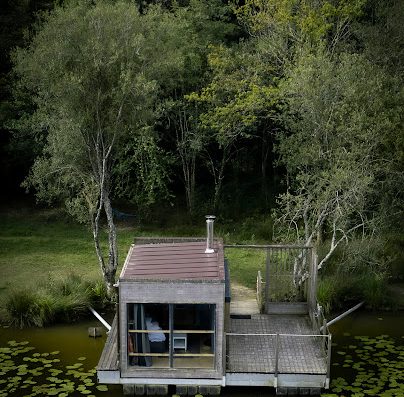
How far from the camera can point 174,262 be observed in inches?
559

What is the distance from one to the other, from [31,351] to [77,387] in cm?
245

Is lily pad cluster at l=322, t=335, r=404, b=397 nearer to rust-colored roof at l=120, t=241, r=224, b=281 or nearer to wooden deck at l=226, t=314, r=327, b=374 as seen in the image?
wooden deck at l=226, t=314, r=327, b=374

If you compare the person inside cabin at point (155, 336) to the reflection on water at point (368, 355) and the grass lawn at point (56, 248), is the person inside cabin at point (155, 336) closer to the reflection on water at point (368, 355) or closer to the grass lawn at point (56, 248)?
the reflection on water at point (368, 355)

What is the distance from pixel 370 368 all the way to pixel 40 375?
7.84 meters

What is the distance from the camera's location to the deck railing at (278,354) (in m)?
13.4

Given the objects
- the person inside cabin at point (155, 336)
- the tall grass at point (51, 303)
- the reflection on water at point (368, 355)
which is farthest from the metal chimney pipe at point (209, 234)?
the tall grass at point (51, 303)

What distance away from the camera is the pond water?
44.6ft

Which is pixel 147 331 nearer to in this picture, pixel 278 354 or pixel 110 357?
pixel 110 357

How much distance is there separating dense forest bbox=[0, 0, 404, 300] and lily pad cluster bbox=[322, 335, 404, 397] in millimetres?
2441

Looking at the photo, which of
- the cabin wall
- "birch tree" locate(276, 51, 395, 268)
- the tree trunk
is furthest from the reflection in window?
"birch tree" locate(276, 51, 395, 268)

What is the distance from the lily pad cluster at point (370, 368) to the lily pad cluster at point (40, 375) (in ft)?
17.8

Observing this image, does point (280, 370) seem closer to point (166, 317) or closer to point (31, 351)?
point (166, 317)

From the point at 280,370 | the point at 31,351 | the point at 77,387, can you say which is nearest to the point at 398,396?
the point at 280,370

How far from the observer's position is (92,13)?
17297 millimetres
